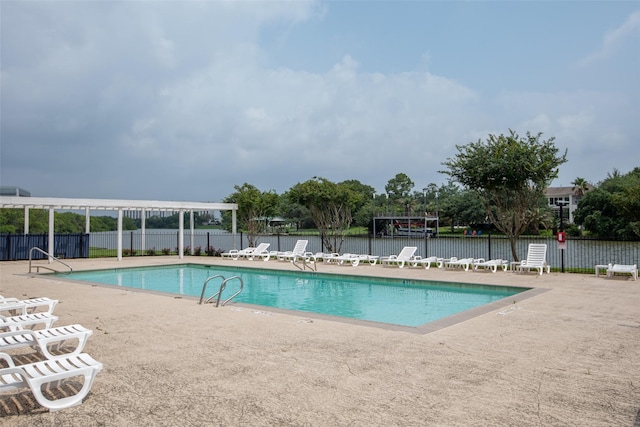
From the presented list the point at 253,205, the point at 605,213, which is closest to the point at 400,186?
the point at 605,213

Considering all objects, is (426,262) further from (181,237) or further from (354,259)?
(181,237)

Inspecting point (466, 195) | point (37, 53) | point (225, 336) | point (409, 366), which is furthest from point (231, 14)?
point (466, 195)

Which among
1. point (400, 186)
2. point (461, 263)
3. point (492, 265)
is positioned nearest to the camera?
point (492, 265)

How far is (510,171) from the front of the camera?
15961 millimetres

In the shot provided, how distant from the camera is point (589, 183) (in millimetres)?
77938

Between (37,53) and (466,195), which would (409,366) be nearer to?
(37,53)

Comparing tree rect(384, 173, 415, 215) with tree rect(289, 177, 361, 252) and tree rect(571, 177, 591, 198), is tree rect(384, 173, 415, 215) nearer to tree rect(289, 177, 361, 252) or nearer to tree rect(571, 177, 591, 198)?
tree rect(571, 177, 591, 198)

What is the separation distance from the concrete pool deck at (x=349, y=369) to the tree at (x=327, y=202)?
1377 centimetres

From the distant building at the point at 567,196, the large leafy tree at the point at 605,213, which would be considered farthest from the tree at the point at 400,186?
the large leafy tree at the point at 605,213

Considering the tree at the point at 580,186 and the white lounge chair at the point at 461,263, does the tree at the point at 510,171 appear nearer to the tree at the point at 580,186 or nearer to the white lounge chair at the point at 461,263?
the white lounge chair at the point at 461,263

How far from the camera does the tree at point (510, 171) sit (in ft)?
52.3

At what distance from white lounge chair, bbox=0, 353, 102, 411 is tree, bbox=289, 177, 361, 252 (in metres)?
18.3

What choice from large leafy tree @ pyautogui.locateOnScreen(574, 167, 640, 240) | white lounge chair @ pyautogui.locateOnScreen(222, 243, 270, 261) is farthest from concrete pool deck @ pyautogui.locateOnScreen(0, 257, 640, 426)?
large leafy tree @ pyautogui.locateOnScreen(574, 167, 640, 240)

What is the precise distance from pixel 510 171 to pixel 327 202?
29.4ft
